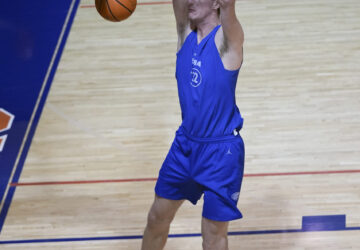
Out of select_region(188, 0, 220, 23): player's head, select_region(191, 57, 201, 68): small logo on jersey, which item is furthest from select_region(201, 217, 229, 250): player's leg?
select_region(188, 0, 220, 23): player's head

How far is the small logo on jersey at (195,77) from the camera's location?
4.02 meters

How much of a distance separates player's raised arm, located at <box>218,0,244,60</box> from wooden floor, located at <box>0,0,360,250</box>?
1920mm

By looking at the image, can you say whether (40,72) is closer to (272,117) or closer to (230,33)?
(272,117)

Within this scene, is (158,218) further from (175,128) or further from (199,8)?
(175,128)

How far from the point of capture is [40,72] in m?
7.76

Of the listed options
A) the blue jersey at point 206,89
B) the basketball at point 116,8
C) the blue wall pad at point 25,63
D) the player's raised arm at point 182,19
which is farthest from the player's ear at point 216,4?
the blue wall pad at point 25,63

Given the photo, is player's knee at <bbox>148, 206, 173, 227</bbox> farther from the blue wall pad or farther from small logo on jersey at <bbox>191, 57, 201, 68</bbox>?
the blue wall pad

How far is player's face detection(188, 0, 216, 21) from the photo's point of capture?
3932 millimetres

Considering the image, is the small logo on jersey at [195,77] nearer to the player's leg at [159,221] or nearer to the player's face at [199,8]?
the player's face at [199,8]

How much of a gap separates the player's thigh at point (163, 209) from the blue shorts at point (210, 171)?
0.34 ft

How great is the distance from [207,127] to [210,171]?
11.1 inches

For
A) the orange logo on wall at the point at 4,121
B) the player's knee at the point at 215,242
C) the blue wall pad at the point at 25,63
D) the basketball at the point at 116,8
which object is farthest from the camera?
the orange logo on wall at the point at 4,121

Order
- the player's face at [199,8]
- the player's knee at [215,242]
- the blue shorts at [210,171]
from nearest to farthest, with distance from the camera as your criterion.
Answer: the player's face at [199,8] → the blue shorts at [210,171] → the player's knee at [215,242]

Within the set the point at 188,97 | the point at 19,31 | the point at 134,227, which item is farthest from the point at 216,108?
the point at 19,31
